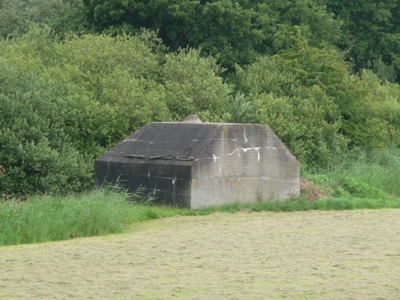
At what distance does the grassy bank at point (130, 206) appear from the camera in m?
15.9

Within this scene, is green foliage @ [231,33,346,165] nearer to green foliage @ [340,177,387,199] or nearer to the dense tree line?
the dense tree line

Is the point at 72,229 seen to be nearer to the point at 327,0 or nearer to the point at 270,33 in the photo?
the point at 270,33

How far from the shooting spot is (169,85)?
1126 inches

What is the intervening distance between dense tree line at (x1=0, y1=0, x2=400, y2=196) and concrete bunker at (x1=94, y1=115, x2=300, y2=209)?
244 cm

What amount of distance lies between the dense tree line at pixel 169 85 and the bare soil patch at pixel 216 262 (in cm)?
601

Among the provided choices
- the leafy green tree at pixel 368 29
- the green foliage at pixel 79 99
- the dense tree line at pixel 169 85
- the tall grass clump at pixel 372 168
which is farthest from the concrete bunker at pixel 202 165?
the leafy green tree at pixel 368 29

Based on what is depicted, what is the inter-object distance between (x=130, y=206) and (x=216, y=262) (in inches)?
247

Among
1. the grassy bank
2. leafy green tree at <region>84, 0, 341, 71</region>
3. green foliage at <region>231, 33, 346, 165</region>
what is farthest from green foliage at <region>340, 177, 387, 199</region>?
leafy green tree at <region>84, 0, 341, 71</region>

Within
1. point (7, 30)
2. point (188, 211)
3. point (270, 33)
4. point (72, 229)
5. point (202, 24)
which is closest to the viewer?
point (72, 229)

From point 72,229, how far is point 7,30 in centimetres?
3240

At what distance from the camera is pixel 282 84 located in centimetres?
3191

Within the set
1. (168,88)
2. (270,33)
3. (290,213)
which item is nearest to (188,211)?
(290,213)

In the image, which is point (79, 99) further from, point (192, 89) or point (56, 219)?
point (56, 219)

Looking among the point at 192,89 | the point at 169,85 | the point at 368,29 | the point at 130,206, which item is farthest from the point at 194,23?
the point at 130,206
